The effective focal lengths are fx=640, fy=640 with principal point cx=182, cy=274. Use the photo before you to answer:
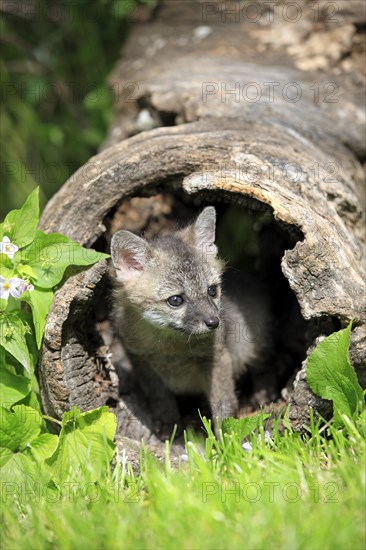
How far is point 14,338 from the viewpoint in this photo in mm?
3867

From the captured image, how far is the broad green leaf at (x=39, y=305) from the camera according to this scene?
3.82 metres

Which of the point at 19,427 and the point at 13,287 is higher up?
the point at 13,287

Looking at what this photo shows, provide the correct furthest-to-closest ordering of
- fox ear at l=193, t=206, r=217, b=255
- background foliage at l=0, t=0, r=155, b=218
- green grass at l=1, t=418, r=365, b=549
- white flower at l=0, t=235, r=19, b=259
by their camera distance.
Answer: background foliage at l=0, t=0, r=155, b=218 → fox ear at l=193, t=206, r=217, b=255 → white flower at l=0, t=235, r=19, b=259 → green grass at l=1, t=418, r=365, b=549

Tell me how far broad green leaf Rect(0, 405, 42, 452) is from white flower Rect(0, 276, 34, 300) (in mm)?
688

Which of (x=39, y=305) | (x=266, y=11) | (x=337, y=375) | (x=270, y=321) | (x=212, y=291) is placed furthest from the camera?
(x=266, y=11)

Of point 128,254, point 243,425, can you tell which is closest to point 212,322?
point 243,425

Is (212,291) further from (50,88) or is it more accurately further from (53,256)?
(50,88)

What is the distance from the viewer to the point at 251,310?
5297mm

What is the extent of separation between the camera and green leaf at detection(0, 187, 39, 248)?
394 centimetres

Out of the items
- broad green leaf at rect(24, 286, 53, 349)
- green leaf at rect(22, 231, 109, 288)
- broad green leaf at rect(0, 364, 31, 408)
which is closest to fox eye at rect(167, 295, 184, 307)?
green leaf at rect(22, 231, 109, 288)

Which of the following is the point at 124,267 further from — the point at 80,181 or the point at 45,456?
the point at 45,456

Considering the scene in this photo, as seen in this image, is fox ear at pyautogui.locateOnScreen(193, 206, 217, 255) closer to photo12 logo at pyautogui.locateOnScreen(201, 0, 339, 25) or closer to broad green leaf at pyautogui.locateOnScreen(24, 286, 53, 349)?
broad green leaf at pyautogui.locateOnScreen(24, 286, 53, 349)

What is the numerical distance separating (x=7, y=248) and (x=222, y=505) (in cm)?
202

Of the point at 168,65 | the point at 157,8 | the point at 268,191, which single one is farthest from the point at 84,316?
the point at 157,8
